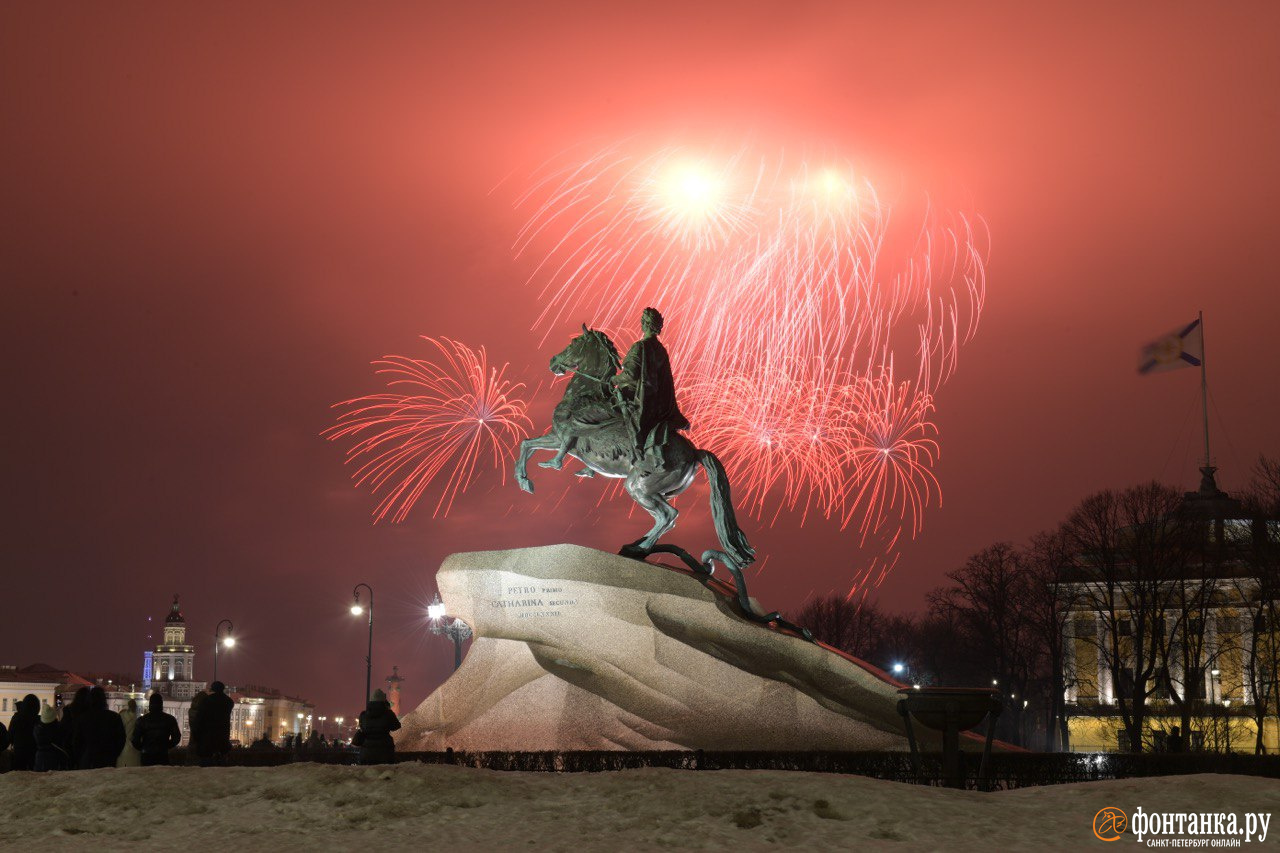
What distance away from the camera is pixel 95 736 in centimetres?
1530

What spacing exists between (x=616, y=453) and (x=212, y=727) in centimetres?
965

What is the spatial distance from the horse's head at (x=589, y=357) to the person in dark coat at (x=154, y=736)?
10.3 meters

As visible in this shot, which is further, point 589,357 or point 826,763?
point 589,357

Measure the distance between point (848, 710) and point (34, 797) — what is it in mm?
13569

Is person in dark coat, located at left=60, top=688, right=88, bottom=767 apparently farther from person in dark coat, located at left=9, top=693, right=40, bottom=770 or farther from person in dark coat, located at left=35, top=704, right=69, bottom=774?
person in dark coat, located at left=9, top=693, right=40, bottom=770

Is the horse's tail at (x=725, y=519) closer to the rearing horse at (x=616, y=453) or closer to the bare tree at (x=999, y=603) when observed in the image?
the rearing horse at (x=616, y=453)

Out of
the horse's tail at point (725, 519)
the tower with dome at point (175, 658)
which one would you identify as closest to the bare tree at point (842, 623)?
the horse's tail at point (725, 519)

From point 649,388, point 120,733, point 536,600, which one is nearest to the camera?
point 120,733

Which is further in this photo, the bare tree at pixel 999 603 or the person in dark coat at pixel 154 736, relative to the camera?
the bare tree at pixel 999 603

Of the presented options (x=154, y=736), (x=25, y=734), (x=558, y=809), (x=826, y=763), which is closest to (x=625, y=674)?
(x=826, y=763)

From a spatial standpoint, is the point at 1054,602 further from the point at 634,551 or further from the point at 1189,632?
the point at 634,551

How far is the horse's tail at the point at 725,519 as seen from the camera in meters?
24.6

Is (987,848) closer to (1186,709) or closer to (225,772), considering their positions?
(225,772)

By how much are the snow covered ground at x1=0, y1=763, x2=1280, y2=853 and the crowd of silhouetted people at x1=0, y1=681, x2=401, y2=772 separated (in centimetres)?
252
